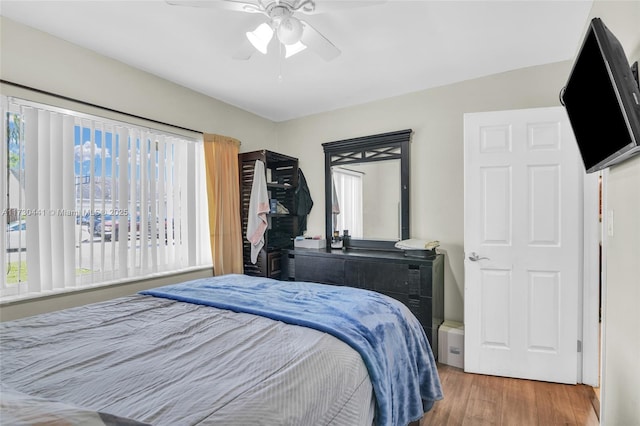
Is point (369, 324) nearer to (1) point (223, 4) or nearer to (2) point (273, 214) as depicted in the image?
(1) point (223, 4)

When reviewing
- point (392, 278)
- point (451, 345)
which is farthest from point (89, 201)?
point (451, 345)

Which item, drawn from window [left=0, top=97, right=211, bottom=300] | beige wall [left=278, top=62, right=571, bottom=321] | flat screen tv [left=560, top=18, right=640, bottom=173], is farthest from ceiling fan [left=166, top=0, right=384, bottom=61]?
beige wall [left=278, top=62, right=571, bottom=321]

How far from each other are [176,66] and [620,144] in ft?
9.83

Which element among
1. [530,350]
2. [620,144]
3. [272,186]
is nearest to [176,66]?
[272,186]

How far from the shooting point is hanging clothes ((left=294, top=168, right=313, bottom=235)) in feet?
12.7

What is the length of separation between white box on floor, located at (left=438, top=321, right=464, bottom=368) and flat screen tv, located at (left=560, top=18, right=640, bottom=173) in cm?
166

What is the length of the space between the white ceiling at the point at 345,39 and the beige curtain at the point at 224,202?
0.60m

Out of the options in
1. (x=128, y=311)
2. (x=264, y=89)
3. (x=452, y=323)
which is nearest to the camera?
(x=128, y=311)

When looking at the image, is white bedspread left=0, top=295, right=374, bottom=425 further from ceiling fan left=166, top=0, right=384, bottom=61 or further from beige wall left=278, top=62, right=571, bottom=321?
beige wall left=278, top=62, right=571, bottom=321

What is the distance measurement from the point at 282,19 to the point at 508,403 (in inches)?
112

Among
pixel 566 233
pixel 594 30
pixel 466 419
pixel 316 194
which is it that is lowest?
pixel 466 419

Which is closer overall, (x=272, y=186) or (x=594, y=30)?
(x=594, y=30)

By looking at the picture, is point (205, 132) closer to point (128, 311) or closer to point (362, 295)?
point (128, 311)

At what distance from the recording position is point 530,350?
7.86 ft
